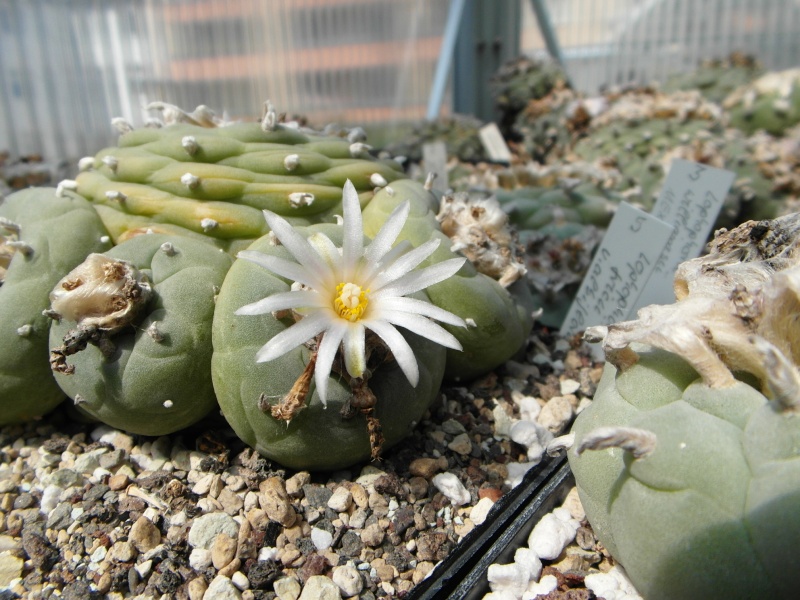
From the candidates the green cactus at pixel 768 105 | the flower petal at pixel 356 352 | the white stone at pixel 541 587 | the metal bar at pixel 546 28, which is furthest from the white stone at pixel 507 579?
the metal bar at pixel 546 28

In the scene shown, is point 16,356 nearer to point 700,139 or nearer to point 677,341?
point 677,341

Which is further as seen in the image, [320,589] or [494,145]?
[494,145]

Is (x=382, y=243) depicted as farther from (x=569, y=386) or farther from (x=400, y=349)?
(x=569, y=386)

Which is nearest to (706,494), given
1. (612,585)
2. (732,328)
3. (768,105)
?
(732,328)

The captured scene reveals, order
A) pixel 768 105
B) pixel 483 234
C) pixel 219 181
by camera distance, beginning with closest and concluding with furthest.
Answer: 1. pixel 219 181
2. pixel 483 234
3. pixel 768 105

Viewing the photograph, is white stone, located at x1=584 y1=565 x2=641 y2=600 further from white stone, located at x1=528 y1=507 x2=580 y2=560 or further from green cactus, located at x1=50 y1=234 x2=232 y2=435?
green cactus, located at x1=50 y1=234 x2=232 y2=435

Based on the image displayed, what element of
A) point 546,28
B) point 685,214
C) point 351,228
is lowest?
point 685,214
